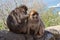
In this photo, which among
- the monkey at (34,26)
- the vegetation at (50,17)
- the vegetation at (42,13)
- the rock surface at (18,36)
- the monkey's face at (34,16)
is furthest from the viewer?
the vegetation at (50,17)

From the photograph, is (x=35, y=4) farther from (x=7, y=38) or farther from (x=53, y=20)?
(x=7, y=38)

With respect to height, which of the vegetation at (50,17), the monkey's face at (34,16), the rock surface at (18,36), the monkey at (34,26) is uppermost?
the monkey's face at (34,16)

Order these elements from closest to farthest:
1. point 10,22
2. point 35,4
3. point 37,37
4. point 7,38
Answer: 1. point 7,38
2. point 37,37
3. point 10,22
4. point 35,4

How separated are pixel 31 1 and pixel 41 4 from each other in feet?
1.93

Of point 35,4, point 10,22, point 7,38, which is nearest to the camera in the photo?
point 7,38

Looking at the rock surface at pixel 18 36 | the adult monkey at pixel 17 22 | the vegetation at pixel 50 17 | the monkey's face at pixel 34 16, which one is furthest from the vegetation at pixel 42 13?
the rock surface at pixel 18 36

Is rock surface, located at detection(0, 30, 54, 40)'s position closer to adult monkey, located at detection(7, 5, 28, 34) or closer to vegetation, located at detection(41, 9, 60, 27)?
adult monkey, located at detection(7, 5, 28, 34)

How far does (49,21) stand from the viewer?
9969 mm

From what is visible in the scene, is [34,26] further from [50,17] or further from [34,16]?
[50,17]

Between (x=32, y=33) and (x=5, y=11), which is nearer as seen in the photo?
(x=32, y=33)

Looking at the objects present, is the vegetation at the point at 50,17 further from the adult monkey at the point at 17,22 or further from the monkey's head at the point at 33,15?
the monkey's head at the point at 33,15

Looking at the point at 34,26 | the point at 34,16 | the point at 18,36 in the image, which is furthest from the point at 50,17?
the point at 18,36

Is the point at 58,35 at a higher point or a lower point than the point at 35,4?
lower

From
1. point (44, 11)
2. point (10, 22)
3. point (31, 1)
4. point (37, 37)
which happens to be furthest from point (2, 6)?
point (37, 37)
